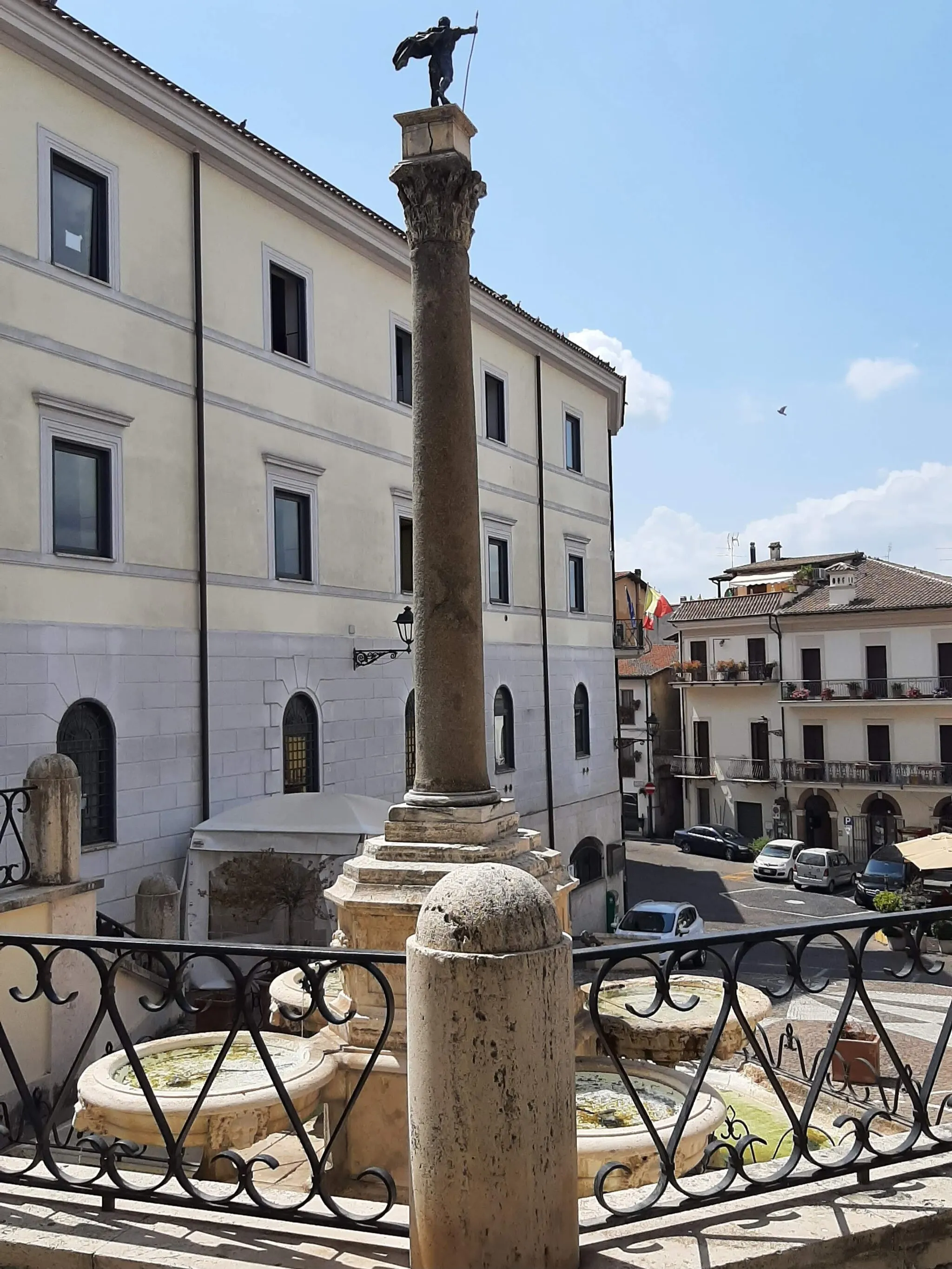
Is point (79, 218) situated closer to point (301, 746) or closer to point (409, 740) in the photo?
point (301, 746)

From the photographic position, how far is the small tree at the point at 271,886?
1372 cm

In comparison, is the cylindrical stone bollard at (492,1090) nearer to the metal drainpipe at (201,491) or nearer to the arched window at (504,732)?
the metal drainpipe at (201,491)

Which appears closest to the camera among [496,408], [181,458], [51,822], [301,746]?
[51,822]

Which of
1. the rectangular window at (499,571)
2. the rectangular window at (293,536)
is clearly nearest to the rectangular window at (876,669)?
the rectangular window at (499,571)

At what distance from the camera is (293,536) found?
1767cm

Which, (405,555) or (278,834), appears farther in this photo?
(405,555)

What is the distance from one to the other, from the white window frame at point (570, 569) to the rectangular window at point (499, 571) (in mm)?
3080

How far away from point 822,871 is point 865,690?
868cm

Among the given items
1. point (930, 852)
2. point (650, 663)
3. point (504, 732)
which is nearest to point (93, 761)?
point (504, 732)

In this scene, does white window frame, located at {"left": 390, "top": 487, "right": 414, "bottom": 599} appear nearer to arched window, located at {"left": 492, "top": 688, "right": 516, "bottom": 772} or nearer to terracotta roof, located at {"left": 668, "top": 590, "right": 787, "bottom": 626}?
arched window, located at {"left": 492, "top": 688, "right": 516, "bottom": 772}

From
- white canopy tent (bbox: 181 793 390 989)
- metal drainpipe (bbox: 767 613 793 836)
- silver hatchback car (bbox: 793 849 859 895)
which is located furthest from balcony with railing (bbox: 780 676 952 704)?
white canopy tent (bbox: 181 793 390 989)

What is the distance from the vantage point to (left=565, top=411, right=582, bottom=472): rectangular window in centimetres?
2742

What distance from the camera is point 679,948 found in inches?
→ 128

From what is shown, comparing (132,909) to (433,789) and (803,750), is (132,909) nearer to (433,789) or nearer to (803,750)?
(433,789)
